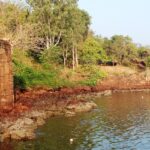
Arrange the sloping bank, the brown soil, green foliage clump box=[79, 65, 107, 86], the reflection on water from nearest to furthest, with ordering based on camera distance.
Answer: the reflection on water → the sloping bank → the brown soil → green foliage clump box=[79, 65, 107, 86]

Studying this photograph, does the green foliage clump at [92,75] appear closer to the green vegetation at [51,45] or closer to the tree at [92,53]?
the green vegetation at [51,45]

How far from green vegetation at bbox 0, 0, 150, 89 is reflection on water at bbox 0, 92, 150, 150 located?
53.2ft

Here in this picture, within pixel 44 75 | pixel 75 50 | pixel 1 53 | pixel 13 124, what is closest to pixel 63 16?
pixel 75 50

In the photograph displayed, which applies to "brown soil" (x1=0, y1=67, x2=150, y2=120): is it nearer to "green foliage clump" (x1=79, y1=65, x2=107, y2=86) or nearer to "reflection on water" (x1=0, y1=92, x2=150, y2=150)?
"green foliage clump" (x1=79, y1=65, x2=107, y2=86)

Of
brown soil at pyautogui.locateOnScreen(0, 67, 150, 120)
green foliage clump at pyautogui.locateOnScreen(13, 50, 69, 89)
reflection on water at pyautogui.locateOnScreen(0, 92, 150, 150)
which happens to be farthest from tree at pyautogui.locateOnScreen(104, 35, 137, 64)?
reflection on water at pyautogui.locateOnScreen(0, 92, 150, 150)

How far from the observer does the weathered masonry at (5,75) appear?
38.5 m

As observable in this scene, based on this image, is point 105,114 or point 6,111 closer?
point 6,111

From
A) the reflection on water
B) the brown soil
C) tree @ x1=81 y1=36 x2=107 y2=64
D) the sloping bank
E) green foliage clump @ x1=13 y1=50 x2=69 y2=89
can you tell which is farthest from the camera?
tree @ x1=81 y1=36 x2=107 y2=64

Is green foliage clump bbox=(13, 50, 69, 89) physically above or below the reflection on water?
above

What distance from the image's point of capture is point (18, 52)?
2584 inches

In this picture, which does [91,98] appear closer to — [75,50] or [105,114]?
[105,114]

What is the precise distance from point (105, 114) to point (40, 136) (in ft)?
46.9

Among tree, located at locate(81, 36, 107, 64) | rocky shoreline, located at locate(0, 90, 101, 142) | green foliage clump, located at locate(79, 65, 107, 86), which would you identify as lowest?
rocky shoreline, located at locate(0, 90, 101, 142)

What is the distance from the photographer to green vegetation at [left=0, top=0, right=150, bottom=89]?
6203 centimetres
